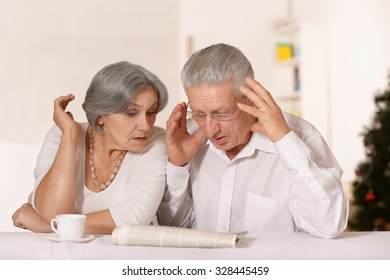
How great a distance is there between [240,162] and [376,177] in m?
2.39

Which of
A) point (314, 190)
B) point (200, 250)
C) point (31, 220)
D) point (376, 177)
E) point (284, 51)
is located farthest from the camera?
point (284, 51)

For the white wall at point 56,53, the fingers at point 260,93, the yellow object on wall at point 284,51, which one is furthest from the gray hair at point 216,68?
the yellow object on wall at point 284,51

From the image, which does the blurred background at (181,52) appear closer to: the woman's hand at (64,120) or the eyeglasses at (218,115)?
the woman's hand at (64,120)

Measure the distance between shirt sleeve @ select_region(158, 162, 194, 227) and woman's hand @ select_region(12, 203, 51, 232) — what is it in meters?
0.38

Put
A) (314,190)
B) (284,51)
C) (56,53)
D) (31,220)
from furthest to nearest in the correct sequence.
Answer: (284,51), (56,53), (31,220), (314,190)

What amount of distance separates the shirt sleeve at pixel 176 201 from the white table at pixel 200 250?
0.34 meters

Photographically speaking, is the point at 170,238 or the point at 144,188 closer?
the point at 170,238

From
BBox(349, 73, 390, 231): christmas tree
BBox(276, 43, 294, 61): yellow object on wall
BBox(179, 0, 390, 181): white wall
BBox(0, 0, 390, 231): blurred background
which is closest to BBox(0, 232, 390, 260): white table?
BBox(0, 0, 390, 231): blurred background

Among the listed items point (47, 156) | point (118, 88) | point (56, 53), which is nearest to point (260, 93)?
point (118, 88)

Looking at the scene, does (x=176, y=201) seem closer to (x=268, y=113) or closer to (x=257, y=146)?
(x=257, y=146)

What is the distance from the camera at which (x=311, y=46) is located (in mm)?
5434

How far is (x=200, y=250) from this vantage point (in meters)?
1.40

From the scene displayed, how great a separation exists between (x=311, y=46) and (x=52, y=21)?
8.58 feet
